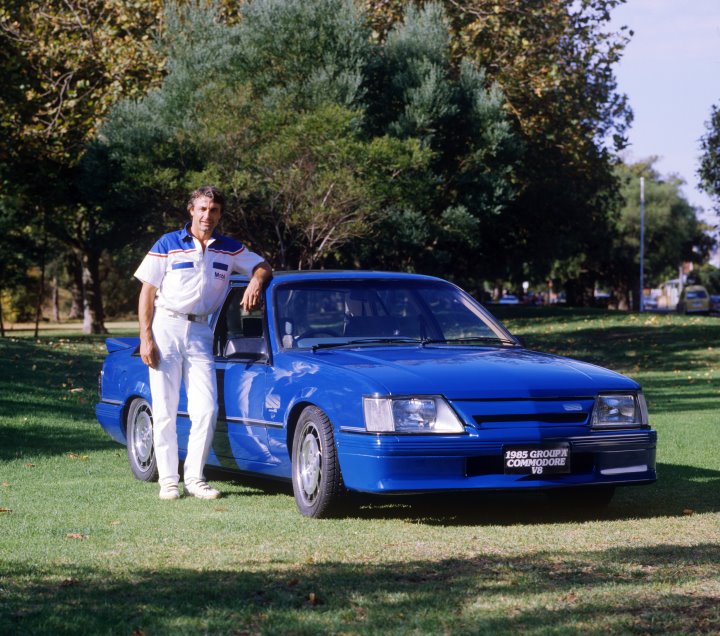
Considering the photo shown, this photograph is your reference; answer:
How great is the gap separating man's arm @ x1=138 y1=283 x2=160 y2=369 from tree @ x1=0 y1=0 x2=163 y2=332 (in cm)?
2335

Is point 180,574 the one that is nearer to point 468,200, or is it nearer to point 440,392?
point 440,392

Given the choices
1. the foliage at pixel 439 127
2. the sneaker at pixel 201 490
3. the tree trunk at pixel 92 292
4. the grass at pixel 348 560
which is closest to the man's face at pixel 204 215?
the sneaker at pixel 201 490

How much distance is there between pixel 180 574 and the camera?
602 centimetres

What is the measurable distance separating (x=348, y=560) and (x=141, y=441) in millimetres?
4018

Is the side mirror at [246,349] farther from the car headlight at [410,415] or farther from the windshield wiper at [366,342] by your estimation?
the car headlight at [410,415]

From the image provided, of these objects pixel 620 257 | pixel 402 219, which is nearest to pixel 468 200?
pixel 402 219

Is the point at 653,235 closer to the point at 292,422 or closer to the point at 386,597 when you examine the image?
the point at 292,422

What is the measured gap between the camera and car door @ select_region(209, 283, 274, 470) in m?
8.67

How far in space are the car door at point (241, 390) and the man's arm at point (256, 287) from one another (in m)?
0.10

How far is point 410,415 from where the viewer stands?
751 centimetres

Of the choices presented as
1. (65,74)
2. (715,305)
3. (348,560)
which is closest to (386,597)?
(348,560)

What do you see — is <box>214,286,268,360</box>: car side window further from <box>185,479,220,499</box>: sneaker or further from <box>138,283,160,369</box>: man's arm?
<box>185,479,220,499</box>: sneaker

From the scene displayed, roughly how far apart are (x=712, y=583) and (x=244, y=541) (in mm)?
2537

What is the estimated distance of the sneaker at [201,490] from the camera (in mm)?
8906
